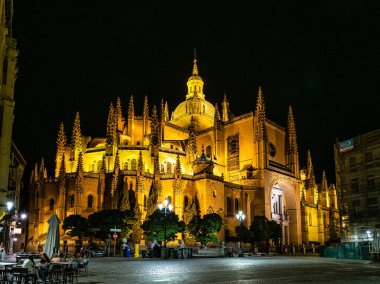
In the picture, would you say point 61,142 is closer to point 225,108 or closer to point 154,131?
point 154,131

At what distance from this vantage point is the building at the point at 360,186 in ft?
141

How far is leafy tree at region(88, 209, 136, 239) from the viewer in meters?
44.6

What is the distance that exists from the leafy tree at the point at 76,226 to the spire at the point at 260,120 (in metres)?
28.6

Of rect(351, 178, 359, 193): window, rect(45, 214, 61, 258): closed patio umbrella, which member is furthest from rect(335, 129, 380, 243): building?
rect(45, 214, 61, 258): closed patio umbrella

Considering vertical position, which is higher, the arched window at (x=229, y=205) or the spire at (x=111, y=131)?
the spire at (x=111, y=131)

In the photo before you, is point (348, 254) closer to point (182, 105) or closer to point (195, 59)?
point (182, 105)

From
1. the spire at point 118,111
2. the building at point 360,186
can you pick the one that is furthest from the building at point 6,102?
the spire at point 118,111

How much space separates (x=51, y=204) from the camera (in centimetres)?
5372

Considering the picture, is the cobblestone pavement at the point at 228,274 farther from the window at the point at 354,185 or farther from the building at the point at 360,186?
the window at the point at 354,185

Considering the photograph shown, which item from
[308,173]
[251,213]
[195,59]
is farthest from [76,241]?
[195,59]

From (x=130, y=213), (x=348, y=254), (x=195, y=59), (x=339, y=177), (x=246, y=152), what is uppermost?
(x=195, y=59)

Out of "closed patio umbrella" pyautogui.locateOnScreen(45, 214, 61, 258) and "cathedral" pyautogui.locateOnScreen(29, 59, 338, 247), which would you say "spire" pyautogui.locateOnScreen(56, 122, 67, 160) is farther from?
"closed patio umbrella" pyautogui.locateOnScreen(45, 214, 61, 258)

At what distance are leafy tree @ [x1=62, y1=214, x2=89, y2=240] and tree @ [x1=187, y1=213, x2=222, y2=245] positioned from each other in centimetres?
1111

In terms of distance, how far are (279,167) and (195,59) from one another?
34.7 m
